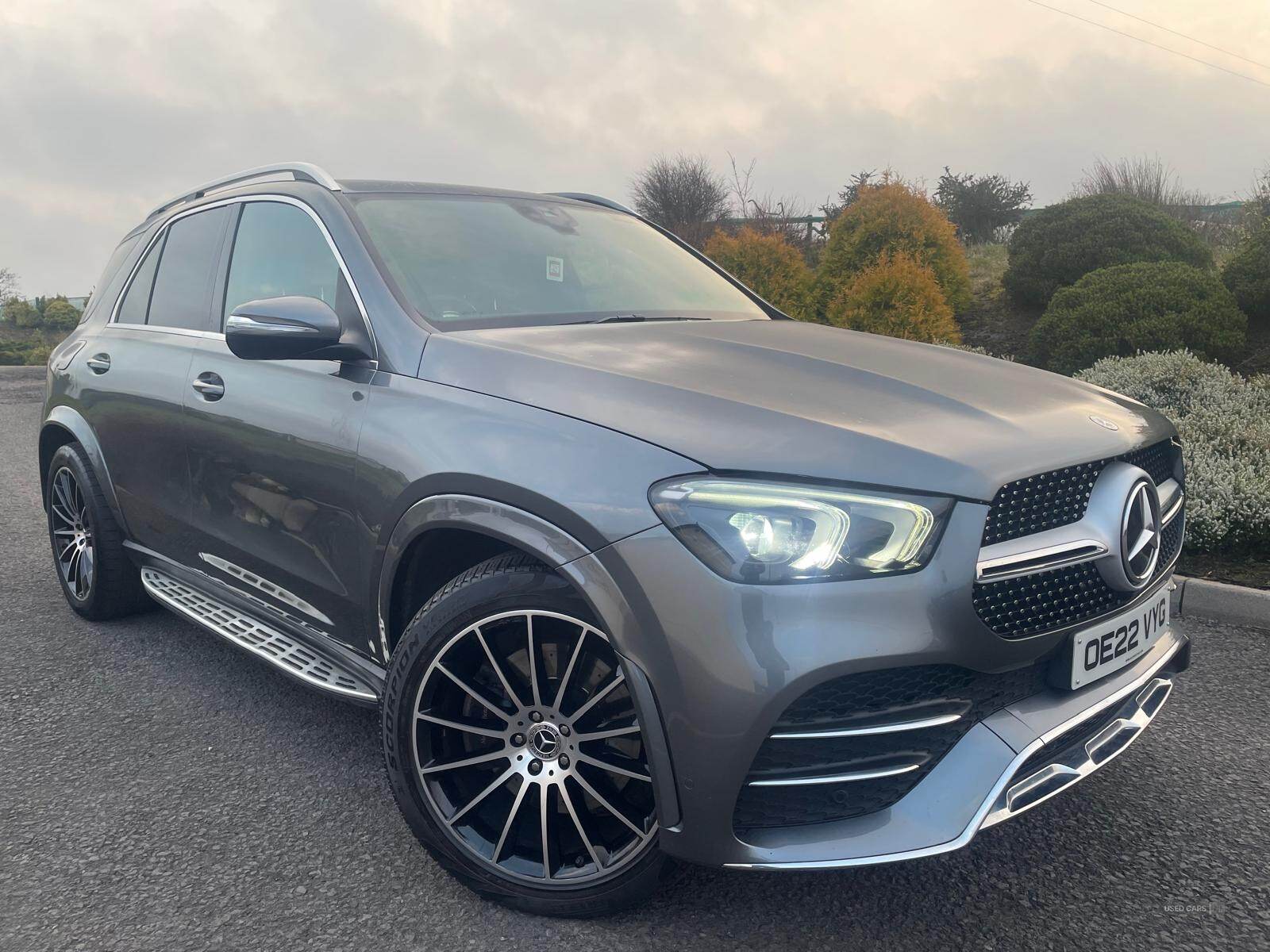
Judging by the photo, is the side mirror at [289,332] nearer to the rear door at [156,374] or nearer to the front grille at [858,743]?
the rear door at [156,374]

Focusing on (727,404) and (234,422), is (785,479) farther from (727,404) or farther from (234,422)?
(234,422)

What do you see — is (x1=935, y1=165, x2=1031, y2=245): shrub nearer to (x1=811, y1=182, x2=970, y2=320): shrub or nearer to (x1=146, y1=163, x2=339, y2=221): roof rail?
(x1=811, y1=182, x2=970, y2=320): shrub

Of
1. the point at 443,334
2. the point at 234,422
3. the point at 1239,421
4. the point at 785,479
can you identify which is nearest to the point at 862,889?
the point at 785,479

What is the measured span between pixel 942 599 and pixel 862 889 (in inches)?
35.4

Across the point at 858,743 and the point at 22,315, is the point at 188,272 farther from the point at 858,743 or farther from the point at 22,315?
the point at 22,315

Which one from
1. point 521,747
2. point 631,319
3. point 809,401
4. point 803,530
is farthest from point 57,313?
point 803,530

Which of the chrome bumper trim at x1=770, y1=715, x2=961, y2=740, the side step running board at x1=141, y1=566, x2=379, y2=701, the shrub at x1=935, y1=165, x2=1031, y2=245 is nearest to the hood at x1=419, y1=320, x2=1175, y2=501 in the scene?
the chrome bumper trim at x1=770, y1=715, x2=961, y2=740

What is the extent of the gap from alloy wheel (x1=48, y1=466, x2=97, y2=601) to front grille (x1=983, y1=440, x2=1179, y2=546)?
3.73 metres

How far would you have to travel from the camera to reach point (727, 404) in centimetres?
203

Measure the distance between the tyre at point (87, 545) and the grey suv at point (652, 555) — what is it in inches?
44.6

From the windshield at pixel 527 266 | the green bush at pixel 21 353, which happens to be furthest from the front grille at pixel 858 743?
the green bush at pixel 21 353

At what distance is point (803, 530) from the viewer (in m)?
1.80

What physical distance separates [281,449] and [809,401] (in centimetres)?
157

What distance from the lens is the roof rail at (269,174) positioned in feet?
10.1
